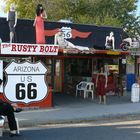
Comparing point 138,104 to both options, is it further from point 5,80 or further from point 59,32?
point 5,80

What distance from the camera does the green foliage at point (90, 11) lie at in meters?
43.4

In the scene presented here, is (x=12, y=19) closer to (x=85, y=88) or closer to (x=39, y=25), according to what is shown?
(x=39, y=25)

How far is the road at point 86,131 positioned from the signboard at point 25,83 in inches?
131

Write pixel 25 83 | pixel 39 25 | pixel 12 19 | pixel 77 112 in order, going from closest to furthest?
pixel 77 112
pixel 25 83
pixel 12 19
pixel 39 25

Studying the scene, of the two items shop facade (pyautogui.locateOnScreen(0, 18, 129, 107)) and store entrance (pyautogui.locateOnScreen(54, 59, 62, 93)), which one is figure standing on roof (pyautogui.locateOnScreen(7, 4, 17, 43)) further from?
store entrance (pyautogui.locateOnScreen(54, 59, 62, 93))

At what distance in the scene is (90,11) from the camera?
47.1 meters

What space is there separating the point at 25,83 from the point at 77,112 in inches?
91.5

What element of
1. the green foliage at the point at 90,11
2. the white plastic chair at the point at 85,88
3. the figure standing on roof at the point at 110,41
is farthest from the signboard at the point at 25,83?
the green foliage at the point at 90,11

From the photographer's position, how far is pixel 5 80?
653 inches

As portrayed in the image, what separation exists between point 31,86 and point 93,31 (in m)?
6.35

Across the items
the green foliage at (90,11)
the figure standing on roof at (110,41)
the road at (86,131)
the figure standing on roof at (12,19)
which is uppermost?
the green foliage at (90,11)

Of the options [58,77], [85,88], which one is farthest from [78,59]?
[85,88]

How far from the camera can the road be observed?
11164 millimetres

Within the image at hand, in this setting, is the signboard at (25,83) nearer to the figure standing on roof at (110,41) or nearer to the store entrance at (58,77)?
the figure standing on roof at (110,41)
